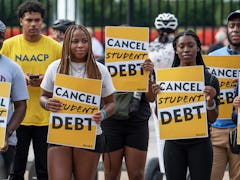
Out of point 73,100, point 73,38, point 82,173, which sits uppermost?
point 73,38

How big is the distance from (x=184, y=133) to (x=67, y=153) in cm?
98

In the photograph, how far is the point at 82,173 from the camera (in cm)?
781

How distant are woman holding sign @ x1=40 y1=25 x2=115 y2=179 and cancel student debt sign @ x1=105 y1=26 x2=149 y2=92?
1028 millimetres

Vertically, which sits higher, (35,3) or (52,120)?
(35,3)

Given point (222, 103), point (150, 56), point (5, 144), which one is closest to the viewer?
point (5, 144)

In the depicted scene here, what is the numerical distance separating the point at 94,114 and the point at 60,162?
18.7 inches

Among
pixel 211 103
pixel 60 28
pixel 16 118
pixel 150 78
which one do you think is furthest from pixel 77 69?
pixel 60 28

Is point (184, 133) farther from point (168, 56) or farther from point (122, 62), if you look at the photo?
point (168, 56)

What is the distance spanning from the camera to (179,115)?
8141 millimetres

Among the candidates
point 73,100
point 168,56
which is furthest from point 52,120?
point 168,56

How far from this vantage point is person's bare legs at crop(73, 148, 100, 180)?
782cm

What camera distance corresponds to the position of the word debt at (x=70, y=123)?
25.8 feet

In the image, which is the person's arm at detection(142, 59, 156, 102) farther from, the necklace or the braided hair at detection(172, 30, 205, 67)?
the necklace

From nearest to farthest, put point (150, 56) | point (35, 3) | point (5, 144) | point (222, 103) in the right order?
1. point (5, 144)
2. point (222, 103)
3. point (35, 3)
4. point (150, 56)
